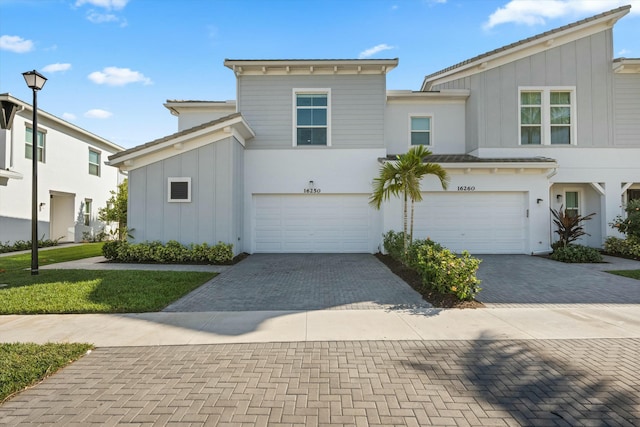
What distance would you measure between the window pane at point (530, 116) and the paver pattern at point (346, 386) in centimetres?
1115

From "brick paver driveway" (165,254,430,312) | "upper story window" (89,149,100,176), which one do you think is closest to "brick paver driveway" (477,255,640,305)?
"brick paver driveway" (165,254,430,312)

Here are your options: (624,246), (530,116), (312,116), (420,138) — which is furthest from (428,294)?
(530,116)

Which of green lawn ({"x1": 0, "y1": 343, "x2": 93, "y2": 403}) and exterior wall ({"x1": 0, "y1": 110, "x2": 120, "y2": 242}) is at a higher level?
exterior wall ({"x1": 0, "y1": 110, "x2": 120, "y2": 242})

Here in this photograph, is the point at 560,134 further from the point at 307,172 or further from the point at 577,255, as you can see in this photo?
the point at 307,172

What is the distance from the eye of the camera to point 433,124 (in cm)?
1409

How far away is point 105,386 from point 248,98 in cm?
1166

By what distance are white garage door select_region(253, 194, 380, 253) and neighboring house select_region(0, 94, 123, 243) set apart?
8.67 meters

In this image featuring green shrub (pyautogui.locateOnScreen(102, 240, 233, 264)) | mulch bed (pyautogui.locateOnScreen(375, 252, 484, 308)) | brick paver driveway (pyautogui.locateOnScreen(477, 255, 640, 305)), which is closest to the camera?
mulch bed (pyautogui.locateOnScreen(375, 252, 484, 308))

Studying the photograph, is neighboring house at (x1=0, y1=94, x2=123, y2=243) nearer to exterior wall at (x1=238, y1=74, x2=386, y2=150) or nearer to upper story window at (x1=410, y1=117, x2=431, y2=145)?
exterior wall at (x1=238, y1=74, x2=386, y2=150)

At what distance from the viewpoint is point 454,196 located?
12.9m

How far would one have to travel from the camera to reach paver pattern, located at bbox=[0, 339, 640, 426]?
2.83m

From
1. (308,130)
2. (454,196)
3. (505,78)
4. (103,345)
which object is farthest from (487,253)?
(103,345)

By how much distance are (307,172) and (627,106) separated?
1278cm

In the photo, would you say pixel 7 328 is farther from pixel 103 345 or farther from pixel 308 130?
pixel 308 130
